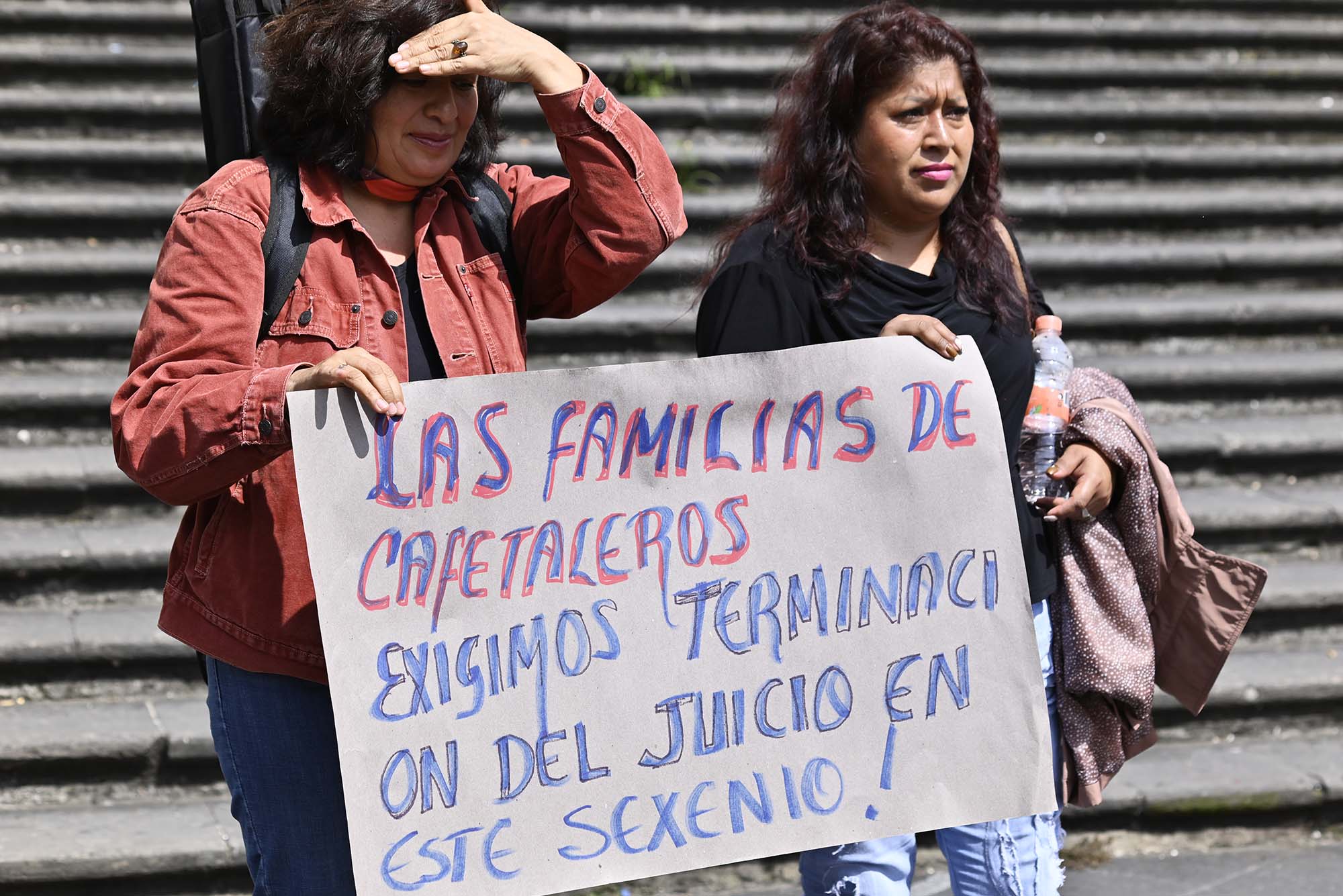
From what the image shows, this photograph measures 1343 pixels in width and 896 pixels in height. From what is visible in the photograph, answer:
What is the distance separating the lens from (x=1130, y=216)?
5.55 meters

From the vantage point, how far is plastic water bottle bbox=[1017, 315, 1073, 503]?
98.3 inches

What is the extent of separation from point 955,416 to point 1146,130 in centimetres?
425

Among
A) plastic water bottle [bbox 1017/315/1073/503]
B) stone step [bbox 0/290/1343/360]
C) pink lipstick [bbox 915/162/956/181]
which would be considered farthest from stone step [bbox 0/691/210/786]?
pink lipstick [bbox 915/162/956/181]

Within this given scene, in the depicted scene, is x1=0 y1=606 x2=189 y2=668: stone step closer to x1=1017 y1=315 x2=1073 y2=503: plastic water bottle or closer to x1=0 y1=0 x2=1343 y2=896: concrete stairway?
x1=0 y1=0 x2=1343 y2=896: concrete stairway

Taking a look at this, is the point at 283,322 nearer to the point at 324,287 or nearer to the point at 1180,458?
the point at 324,287

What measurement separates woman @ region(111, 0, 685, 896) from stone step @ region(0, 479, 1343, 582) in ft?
6.99

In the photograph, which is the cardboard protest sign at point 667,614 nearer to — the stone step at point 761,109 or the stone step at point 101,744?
the stone step at point 101,744

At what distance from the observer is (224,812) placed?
11.7 feet

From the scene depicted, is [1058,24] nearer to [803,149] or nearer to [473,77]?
[803,149]

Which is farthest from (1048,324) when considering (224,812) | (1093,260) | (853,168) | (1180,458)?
(1093,260)

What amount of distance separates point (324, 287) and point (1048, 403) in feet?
4.09

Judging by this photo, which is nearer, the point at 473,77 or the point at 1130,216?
the point at 473,77

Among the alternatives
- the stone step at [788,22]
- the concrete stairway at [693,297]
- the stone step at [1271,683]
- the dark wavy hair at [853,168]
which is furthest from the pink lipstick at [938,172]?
the stone step at [788,22]

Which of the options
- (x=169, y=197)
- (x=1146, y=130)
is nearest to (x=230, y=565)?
(x=169, y=197)
